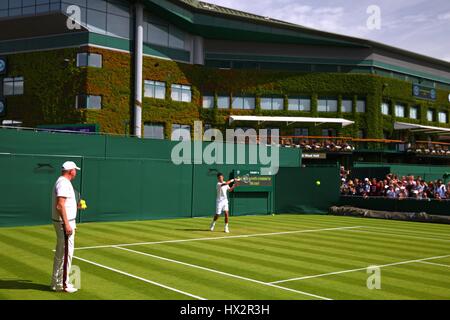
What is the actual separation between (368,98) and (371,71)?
3.71 m

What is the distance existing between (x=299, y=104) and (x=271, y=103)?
3.39 m

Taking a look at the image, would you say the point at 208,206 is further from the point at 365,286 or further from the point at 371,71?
the point at 371,71

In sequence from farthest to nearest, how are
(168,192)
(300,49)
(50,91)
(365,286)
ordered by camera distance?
(300,49) < (50,91) < (168,192) < (365,286)

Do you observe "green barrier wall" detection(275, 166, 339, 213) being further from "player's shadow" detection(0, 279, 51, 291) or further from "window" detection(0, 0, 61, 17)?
"window" detection(0, 0, 61, 17)

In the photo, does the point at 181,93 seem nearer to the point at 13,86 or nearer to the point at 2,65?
the point at 13,86

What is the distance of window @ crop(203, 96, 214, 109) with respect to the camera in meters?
52.9

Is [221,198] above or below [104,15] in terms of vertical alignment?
below

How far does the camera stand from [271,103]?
5519cm

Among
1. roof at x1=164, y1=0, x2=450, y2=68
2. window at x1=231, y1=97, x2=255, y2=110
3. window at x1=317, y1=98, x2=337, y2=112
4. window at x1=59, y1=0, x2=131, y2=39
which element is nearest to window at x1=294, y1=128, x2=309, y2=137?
window at x1=317, y1=98, x2=337, y2=112

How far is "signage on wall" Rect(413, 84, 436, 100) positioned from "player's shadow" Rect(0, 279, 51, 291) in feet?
201

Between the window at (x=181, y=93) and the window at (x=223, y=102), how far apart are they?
3399 millimetres

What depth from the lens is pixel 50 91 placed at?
45531 millimetres

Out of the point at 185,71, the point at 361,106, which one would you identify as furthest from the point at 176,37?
the point at 361,106

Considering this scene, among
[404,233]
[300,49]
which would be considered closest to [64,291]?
[404,233]
